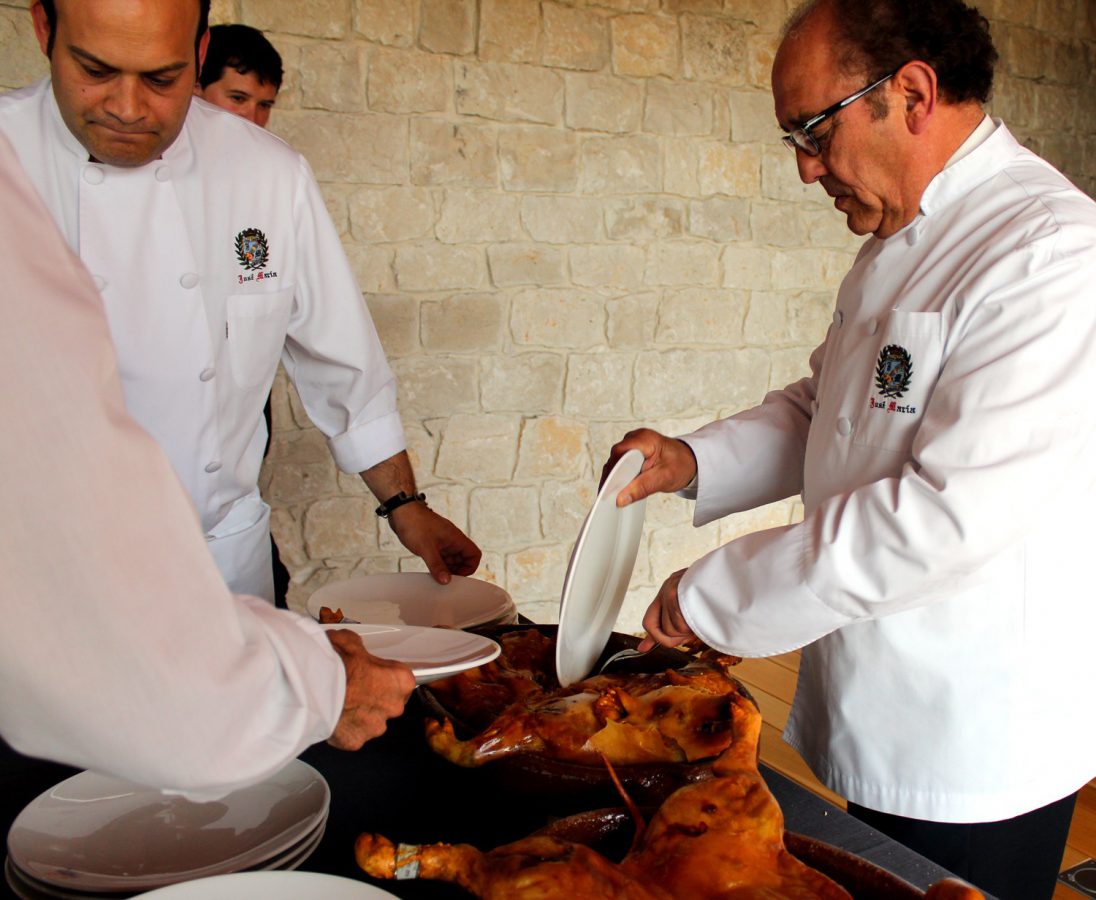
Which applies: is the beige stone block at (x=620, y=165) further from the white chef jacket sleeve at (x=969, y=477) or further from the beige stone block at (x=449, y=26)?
the white chef jacket sleeve at (x=969, y=477)

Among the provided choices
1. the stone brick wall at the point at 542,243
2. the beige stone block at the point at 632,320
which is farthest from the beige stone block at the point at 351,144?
the beige stone block at the point at 632,320

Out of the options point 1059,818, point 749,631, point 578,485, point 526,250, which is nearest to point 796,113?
point 749,631

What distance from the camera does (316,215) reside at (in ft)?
6.33

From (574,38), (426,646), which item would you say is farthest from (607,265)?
(426,646)

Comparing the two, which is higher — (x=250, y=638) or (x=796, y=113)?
(x=796, y=113)

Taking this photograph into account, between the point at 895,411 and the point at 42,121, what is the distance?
4.55 feet

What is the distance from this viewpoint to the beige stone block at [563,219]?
359cm

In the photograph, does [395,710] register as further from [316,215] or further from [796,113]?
[316,215]

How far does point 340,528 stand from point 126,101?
2084 millimetres

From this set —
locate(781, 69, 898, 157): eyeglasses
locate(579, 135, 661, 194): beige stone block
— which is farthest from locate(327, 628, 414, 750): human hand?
locate(579, 135, 661, 194): beige stone block

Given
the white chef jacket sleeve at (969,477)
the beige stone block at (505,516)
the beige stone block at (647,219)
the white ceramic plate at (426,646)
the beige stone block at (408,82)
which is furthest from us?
the beige stone block at (647,219)

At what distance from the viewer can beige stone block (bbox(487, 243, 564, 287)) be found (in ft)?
11.6

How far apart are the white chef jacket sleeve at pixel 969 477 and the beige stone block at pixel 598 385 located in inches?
97.9

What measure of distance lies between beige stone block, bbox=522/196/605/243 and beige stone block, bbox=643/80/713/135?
0.40 meters
